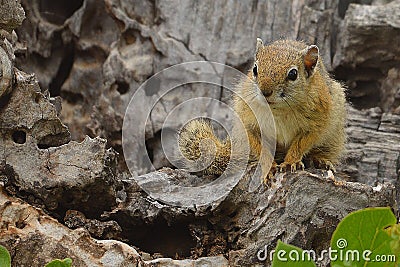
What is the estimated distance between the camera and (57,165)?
2.72 metres

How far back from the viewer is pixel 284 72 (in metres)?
3.52

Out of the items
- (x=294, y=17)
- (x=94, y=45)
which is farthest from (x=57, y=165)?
(x=294, y=17)

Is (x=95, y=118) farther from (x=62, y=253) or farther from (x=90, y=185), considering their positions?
(x=62, y=253)

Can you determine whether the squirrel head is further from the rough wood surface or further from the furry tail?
the rough wood surface

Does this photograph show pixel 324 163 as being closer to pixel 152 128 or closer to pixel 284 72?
pixel 284 72

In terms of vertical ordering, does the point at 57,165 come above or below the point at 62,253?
above

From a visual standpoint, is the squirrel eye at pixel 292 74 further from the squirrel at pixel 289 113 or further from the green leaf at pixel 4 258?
the green leaf at pixel 4 258

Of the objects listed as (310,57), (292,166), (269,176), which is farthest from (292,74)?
(269,176)

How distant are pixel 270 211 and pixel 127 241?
2.47 ft

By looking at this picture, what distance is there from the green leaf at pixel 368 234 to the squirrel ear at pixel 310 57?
2.64 metres

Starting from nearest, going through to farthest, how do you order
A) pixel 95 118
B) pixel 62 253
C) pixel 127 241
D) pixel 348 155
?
pixel 62 253
pixel 127 241
pixel 348 155
pixel 95 118

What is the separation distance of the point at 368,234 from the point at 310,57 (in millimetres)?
2686

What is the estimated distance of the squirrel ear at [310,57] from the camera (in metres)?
3.68

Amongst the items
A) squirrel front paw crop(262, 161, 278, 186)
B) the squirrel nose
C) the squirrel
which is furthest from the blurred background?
squirrel front paw crop(262, 161, 278, 186)
